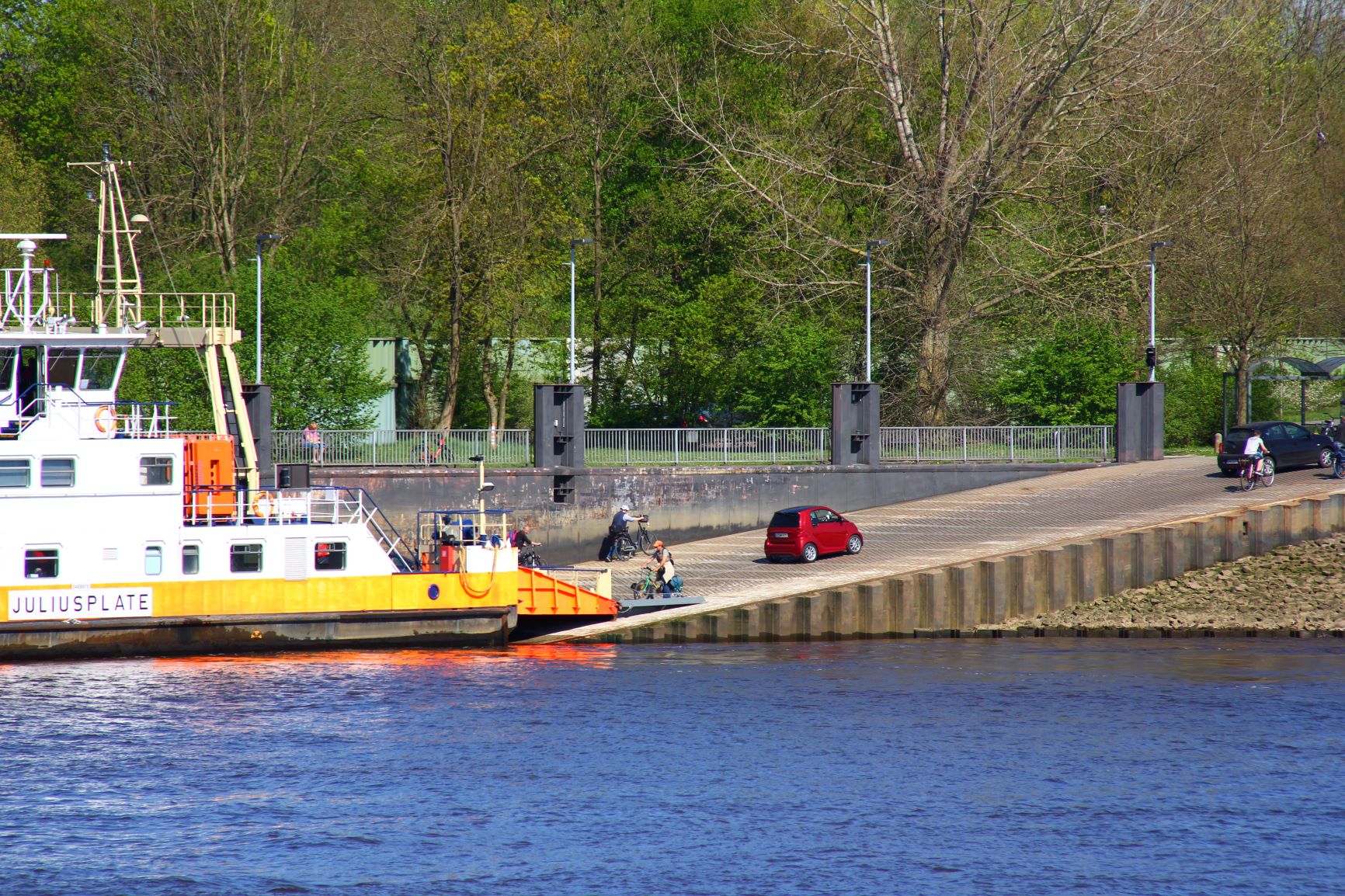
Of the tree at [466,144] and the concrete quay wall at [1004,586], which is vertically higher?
the tree at [466,144]

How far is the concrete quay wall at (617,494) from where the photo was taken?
43938 millimetres

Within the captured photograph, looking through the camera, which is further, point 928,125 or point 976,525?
point 928,125

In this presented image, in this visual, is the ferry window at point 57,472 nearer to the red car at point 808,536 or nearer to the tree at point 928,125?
the red car at point 808,536

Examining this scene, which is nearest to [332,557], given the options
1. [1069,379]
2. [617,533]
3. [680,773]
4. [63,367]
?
[63,367]

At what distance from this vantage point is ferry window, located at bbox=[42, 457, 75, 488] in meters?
31.4

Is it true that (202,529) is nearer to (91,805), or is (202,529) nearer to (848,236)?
(91,805)

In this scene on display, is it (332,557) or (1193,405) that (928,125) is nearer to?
(1193,405)

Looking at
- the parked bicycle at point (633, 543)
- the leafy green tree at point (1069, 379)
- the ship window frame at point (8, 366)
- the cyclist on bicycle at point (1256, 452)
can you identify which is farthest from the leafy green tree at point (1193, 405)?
the ship window frame at point (8, 366)

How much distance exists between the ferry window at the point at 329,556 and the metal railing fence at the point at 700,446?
12.1 meters

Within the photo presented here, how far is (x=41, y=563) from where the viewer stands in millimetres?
31062

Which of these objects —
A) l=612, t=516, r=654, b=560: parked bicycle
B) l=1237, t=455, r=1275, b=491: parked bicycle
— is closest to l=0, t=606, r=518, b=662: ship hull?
l=612, t=516, r=654, b=560: parked bicycle

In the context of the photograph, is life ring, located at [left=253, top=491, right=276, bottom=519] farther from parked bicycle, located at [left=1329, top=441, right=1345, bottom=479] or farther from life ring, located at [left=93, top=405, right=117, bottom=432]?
parked bicycle, located at [left=1329, top=441, right=1345, bottom=479]

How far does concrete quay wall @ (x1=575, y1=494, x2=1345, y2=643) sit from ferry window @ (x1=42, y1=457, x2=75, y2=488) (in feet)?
38.3

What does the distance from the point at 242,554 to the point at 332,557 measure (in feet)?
6.20
